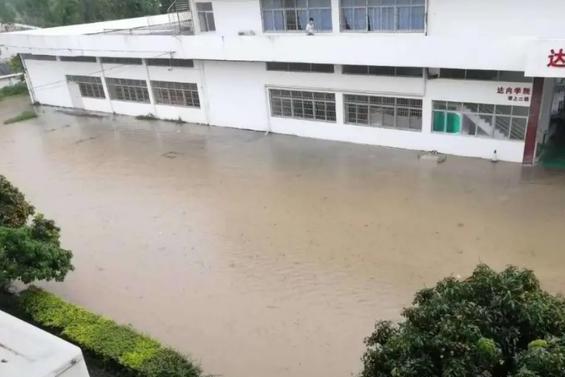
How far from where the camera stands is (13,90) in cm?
2577

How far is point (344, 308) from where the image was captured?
24.8 ft

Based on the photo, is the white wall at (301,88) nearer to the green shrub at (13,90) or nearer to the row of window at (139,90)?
the row of window at (139,90)

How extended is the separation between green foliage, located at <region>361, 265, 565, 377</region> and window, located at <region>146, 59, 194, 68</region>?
14.6 metres

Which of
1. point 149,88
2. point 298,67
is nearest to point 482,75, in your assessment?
point 298,67

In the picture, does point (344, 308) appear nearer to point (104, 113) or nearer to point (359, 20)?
point (359, 20)

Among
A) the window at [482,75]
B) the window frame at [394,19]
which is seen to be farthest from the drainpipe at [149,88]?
the window at [482,75]

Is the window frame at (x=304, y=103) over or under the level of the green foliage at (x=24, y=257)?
under

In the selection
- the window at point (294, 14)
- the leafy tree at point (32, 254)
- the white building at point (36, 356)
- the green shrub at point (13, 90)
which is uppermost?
the window at point (294, 14)

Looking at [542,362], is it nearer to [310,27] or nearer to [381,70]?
[381,70]

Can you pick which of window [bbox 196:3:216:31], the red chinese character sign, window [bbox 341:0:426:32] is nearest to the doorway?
the red chinese character sign

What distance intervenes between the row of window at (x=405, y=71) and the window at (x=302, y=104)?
73 cm

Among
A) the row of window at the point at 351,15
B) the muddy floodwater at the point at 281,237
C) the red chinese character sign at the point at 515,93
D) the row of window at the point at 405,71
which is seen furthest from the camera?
the row of window at the point at 351,15

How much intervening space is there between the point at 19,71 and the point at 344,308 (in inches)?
1033

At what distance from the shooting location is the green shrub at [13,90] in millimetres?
25516
